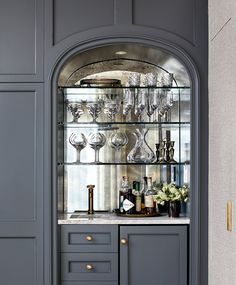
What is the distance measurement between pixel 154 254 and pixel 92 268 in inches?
16.7

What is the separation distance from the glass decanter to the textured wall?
74 cm

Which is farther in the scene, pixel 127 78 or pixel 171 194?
pixel 127 78

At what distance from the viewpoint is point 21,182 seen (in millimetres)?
3547

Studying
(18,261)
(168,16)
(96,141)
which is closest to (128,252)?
(18,261)

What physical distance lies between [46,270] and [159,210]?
0.97 meters

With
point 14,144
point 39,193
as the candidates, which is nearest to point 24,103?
point 14,144

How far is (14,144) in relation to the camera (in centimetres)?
355

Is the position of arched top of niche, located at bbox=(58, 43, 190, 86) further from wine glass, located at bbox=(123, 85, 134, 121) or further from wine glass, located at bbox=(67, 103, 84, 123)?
wine glass, located at bbox=(123, 85, 134, 121)

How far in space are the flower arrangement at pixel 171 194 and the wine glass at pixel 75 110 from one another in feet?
2.65

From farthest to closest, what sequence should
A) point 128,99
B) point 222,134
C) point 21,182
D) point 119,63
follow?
point 119,63
point 128,99
point 21,182
point 222,134

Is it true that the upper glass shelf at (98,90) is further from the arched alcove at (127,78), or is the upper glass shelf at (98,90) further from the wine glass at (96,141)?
the wine glass at (96,141)

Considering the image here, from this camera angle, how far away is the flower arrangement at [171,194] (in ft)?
12.4

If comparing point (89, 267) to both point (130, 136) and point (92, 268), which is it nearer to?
point (92, 268)

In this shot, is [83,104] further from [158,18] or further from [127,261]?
[127,261]
